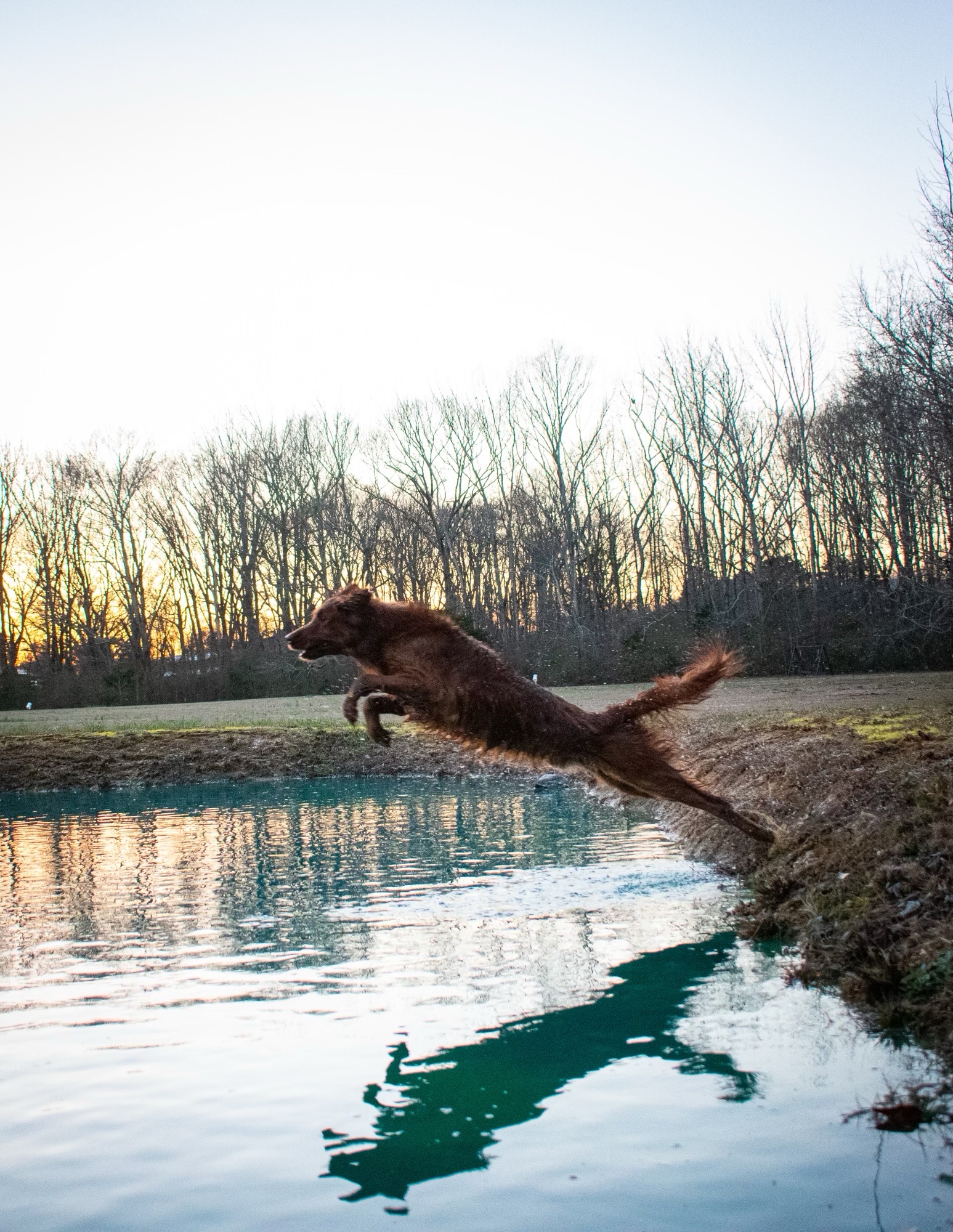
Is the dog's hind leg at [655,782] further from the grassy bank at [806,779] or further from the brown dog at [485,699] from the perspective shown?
the grassy bank at [806,779]

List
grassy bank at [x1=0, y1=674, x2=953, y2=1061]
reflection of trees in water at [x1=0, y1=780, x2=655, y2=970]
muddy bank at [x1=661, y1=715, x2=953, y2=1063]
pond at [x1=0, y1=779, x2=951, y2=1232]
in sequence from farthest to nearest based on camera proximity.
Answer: reflection of trees in water at [x1=0, y1=780, x2=655, y2=970] → grassy bank at [x1=0, y1=674, x2=953, y2=1061] → muddy bank at [x1=661, y1=715, x2=953, y2=1063] → pond at [x1=0, y1=779, x2=951, y2=1232]

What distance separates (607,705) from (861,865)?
1231 centimetres

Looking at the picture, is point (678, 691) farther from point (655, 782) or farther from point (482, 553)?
point (482, 553)

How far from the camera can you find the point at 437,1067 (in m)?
4.97

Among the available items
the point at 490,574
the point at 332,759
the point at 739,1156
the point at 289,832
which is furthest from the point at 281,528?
the point at 739,1156

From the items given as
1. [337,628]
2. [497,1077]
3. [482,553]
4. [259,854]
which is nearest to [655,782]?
[337,628]

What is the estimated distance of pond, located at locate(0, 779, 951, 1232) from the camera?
372cm

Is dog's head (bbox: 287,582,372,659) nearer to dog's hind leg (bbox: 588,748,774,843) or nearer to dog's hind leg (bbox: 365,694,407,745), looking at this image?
dog's hind leg (bbox: 365,694,407,745)

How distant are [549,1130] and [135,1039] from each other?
2.54m

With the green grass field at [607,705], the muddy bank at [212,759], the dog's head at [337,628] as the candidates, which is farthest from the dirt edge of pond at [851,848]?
the green grass field at [607,705]

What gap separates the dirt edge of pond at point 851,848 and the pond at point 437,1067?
307 millimetres

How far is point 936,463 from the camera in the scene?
23672 mm

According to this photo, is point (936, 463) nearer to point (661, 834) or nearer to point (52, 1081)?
point (661, 834)


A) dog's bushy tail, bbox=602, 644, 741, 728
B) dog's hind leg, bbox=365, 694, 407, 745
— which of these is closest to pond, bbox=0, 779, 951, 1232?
dog's hind leg, bbox=365, 694, 407, 745
